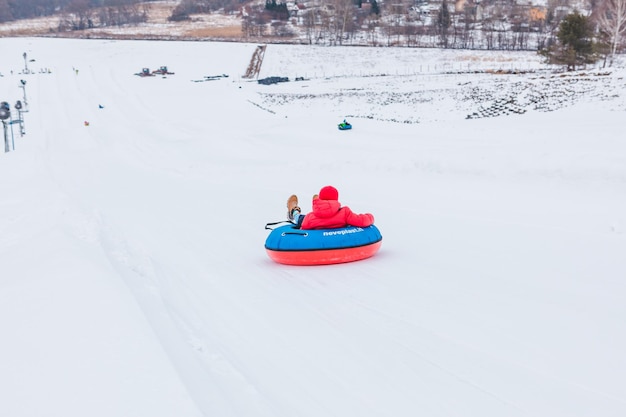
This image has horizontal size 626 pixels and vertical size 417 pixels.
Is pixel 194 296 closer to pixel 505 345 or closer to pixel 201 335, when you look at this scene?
pixel 201 335

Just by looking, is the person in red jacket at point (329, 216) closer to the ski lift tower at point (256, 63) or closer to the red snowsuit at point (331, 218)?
the red snowsuit at point (331, 218)

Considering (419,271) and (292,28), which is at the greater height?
(292,28)

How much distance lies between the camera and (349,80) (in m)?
49.9

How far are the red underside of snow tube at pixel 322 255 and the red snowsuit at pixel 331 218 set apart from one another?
0.42 metres

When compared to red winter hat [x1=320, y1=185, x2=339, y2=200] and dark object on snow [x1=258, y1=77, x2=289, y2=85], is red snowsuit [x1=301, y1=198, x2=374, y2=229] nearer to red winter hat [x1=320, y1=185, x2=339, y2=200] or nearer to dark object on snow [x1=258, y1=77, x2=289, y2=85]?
red winter hat [x1=320, y1=185, x2=339, y2=200]

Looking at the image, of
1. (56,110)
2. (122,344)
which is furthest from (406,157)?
(56,110)

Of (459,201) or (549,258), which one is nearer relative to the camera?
(549,258)

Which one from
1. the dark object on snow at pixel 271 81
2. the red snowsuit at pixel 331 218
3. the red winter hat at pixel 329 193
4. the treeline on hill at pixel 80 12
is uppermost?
the treeline on hill at pixel 80 12

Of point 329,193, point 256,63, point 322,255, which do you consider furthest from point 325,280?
point 256,63

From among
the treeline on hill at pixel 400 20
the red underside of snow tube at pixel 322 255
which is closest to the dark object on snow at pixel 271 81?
the treeline on hill at pixel 400 20

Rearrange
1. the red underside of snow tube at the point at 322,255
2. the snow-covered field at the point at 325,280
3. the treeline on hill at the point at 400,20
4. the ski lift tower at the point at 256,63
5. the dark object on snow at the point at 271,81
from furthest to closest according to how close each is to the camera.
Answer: the treeline on hill at the point at 400,20 → the ski lift tower at the point at 256,63 → the dark object on snow at the point at 271,81 → the red underside of snow tube at the point at 322,255 → the snow-covered field at the point at 325,280

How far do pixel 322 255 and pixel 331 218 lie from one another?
0.59m

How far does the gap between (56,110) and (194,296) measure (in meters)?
30.1

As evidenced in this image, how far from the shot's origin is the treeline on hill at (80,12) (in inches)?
4658
